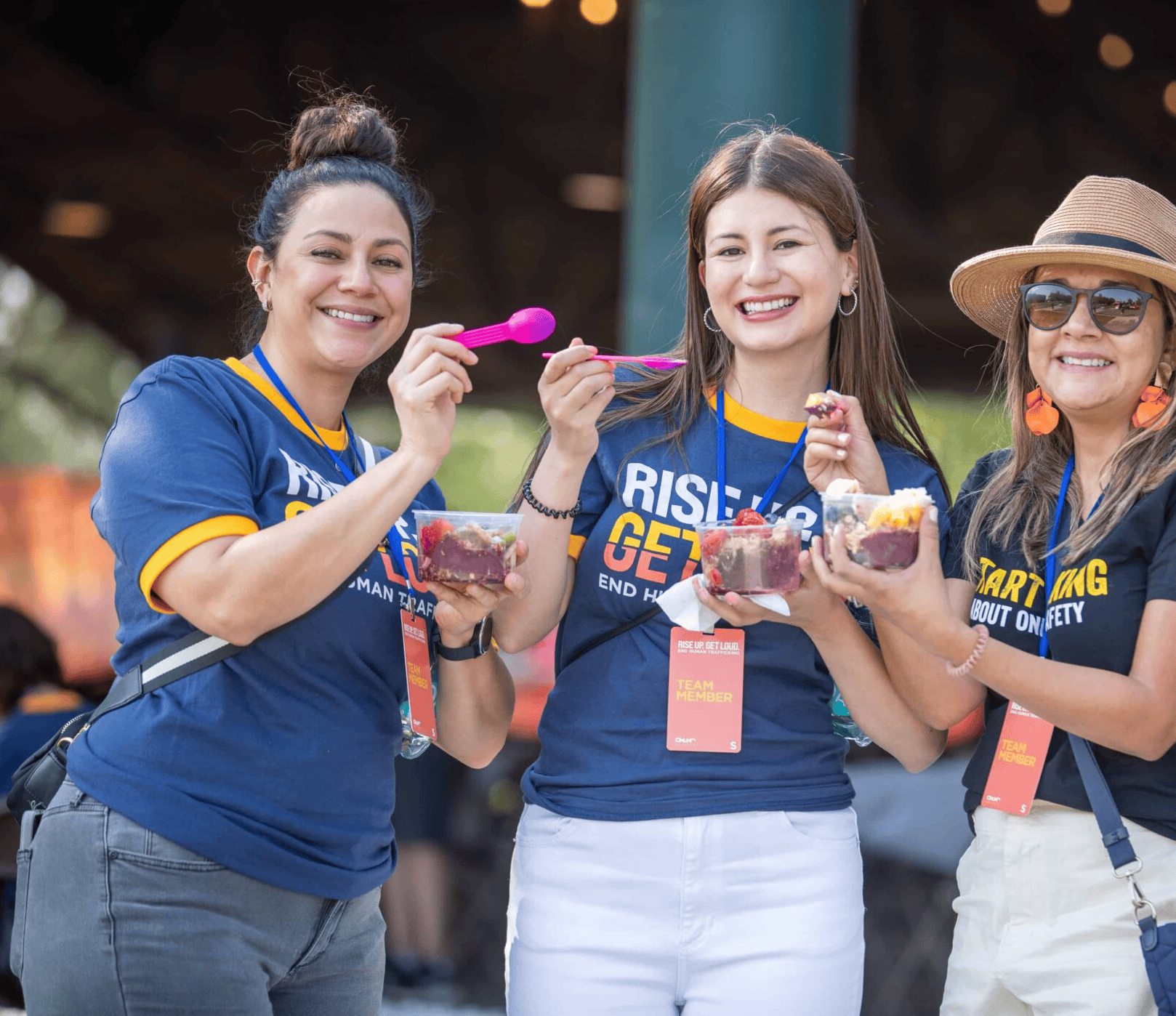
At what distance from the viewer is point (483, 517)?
2.00 m

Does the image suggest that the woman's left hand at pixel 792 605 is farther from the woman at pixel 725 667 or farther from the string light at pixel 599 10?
the string light at pixel 599 10

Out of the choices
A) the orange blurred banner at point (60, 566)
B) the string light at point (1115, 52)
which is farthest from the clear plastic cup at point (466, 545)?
the orange blurred banner at point (60, 566)

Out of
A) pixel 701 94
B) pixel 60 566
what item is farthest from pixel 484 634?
pixel 60 566

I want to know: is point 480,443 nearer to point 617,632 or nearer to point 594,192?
point 594,192

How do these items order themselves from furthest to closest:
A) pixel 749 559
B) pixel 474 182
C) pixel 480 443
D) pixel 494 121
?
1. pixel 480 443
2. pixel 474 182
3. pixel 494 121
4. pixel 749 559

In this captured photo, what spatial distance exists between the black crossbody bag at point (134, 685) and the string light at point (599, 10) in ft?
19.3

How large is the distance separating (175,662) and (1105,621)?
143 centimetres

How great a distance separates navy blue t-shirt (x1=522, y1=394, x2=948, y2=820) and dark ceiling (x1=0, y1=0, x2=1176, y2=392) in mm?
4399

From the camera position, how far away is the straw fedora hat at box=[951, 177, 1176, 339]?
2.10 metres

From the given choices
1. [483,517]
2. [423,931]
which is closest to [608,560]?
[483,517]

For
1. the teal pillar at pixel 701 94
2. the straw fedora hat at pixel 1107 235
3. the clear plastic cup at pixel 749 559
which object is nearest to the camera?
the clear plastic cup at pixel 749 559

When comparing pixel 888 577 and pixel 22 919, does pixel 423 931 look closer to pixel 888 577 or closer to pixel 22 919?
pixel 22 919

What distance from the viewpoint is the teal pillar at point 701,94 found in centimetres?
355

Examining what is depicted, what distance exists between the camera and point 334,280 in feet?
7.17
